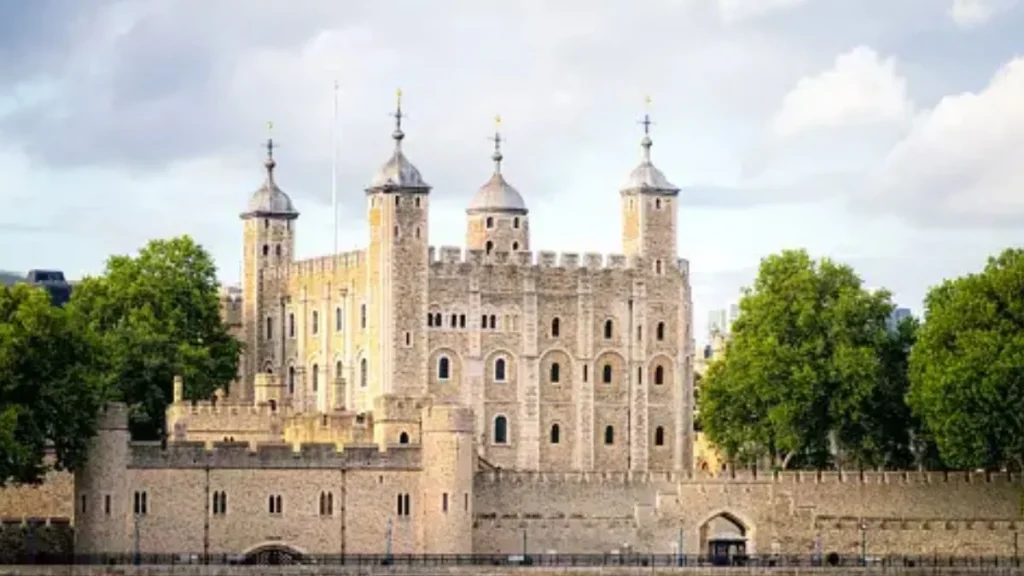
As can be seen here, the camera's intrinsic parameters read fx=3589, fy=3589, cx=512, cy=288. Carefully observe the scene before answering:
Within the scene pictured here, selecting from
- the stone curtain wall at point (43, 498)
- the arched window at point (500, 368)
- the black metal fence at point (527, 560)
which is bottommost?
the black metal fence at point (527, 560)

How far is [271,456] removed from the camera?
357 feet

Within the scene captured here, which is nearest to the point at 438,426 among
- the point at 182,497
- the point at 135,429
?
the point at 182,497

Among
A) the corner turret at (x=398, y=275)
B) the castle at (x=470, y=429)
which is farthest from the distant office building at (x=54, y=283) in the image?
the corner turret at (x=398, y=275)

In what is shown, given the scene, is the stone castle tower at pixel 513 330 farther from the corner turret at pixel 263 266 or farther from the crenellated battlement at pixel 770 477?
the crenellated battlement at pixel 770 477

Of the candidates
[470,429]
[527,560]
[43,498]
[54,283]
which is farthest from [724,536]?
[54,283]

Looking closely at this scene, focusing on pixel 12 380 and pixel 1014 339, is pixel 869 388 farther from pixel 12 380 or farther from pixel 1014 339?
pixel 12 380

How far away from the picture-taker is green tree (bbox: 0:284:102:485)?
105938mm

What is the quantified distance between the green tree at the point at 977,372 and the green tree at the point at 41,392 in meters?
29.4

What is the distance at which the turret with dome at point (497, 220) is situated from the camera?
5595 inches

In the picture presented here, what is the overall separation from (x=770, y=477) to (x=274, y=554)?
61.7ft

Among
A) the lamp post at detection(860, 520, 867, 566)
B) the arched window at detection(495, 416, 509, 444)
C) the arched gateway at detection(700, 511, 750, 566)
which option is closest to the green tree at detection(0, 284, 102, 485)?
the arched gateway at detection(700, 511, 750, 566)

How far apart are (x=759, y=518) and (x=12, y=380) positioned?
25.9 metres

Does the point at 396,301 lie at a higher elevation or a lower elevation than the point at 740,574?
higher

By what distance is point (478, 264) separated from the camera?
449ft
